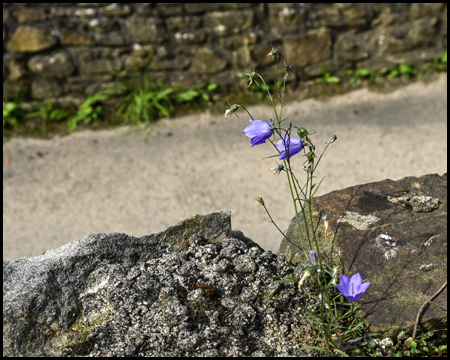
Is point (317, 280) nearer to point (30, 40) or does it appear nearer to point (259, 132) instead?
point (259, 132)

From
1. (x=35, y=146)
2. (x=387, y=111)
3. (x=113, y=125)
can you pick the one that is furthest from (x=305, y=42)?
(x=35, y=146)

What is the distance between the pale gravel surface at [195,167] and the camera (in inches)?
152

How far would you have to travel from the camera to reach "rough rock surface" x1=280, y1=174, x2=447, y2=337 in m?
1.88

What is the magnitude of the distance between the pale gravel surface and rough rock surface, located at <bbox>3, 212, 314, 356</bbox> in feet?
5.10

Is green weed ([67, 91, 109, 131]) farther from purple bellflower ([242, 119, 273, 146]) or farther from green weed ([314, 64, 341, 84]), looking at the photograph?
purple bellflower ([242, 119, 273, 146])

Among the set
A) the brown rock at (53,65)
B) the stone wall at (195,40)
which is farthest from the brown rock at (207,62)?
the brown rock at (53,65)

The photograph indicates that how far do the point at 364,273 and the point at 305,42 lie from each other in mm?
3224

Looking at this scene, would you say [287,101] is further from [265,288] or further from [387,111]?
[265,288]

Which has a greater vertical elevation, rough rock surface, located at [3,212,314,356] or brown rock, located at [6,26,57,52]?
brown rock, located at [6,26,57,52]

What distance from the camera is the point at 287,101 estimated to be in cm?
483

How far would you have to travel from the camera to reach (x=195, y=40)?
4672mm

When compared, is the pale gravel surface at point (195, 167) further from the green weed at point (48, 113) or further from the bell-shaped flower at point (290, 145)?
the bell-shaped flower at point (290, 145)

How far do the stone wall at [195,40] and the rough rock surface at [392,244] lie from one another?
2.70m

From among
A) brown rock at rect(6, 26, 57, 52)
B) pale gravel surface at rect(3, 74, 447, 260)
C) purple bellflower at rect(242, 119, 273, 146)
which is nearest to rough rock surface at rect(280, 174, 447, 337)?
purple bellflower at rect(242, 119, 273, 146)
